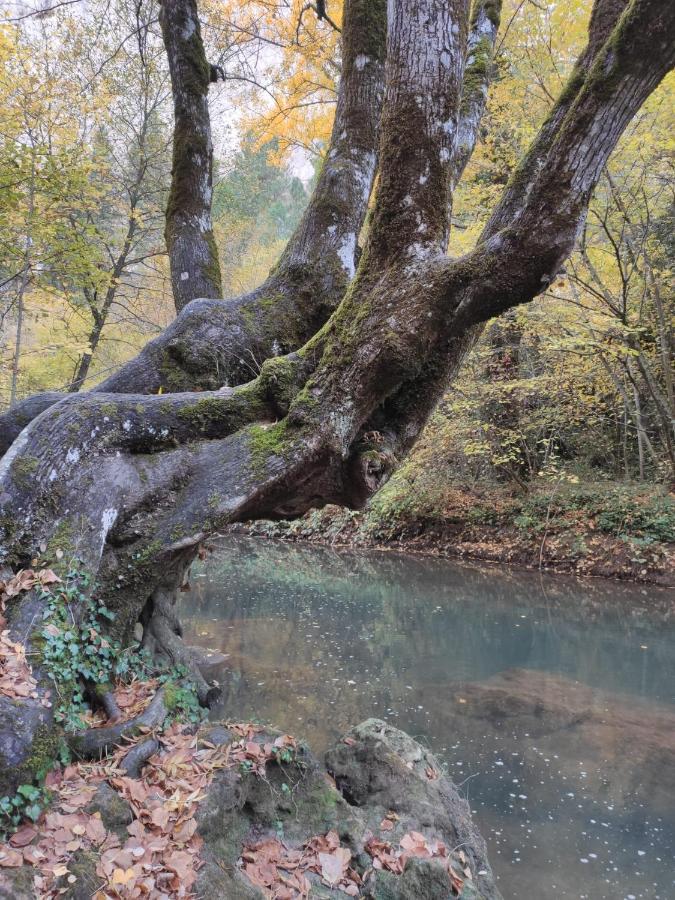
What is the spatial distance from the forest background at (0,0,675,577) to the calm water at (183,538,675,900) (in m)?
2.12

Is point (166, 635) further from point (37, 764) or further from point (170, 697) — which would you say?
point (37, 764)

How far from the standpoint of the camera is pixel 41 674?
2.61m

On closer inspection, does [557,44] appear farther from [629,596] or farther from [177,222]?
[629,596]

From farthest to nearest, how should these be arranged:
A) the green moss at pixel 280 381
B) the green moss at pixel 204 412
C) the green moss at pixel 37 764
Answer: the green moss at pixel 280 381 → the green moss at pixel 204 412 → the green moss at pixel 37 764

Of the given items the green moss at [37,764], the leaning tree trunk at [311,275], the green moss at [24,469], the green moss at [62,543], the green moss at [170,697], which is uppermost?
the leaning tree trunk at [311,275]

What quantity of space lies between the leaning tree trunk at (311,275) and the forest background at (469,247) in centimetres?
275

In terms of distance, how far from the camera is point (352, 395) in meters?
3.62

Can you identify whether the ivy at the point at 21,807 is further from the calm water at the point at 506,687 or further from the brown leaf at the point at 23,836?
the calm water at the point at 506,687

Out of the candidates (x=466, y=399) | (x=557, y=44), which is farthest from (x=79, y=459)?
(x=557, y=44)

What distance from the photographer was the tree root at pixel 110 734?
8.97 ft

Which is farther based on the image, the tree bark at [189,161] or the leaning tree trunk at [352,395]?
the tree bark at [189,161]

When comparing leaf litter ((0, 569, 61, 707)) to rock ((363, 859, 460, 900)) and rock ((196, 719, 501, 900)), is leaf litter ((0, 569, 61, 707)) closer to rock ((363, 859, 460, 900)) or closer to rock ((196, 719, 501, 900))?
rock ((196, 719, 501, 900))

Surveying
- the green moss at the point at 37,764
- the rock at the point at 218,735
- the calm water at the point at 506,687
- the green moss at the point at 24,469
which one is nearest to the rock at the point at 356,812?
the rock at the point at 218,735

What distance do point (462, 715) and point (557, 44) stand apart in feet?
36.0
